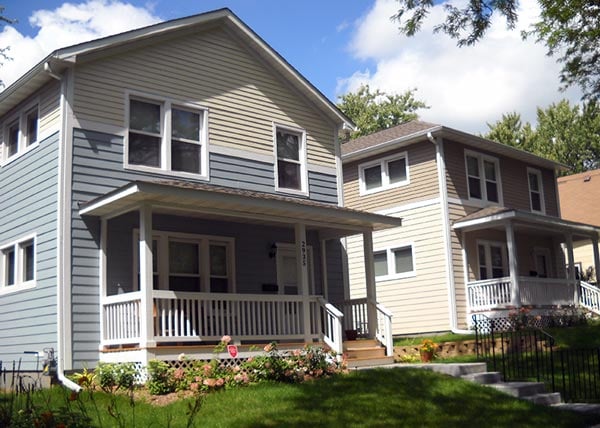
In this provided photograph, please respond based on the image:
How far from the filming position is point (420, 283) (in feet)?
74.0

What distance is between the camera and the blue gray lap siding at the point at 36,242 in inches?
542

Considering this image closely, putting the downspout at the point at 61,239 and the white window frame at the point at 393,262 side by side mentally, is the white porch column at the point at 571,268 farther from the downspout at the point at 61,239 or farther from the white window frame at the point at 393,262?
the downspout at the point at 61,239

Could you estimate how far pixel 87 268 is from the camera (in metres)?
13.8

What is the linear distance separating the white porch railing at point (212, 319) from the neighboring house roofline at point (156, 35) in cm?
468

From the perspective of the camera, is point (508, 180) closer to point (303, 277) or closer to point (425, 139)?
point (425, 139)

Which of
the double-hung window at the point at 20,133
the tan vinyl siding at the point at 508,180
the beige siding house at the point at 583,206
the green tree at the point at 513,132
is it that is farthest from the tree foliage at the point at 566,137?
the double-hung window at the point at 20,133

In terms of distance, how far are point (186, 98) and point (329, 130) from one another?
441cm

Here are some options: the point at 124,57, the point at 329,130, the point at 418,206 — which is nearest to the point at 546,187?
the point at 418,206

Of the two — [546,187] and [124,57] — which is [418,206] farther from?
[124,57]

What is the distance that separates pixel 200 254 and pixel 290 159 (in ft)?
11.9

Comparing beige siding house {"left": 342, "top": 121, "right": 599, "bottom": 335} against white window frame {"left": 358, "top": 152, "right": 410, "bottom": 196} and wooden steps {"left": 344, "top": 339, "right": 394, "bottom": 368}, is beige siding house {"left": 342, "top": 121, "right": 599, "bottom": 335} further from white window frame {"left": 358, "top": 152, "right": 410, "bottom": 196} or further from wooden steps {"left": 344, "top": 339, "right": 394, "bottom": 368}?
wooden steps {"left": 344, "top": 339, "right": 394, "bottom": 368}

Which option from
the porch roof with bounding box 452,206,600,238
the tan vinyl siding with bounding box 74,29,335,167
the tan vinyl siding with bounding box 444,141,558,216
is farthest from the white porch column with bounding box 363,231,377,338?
the tan vinyl siding with bounding box 444,141,558,216

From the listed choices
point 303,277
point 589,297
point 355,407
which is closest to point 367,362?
point 303,277

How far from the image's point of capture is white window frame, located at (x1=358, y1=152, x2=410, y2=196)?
23516 mm
